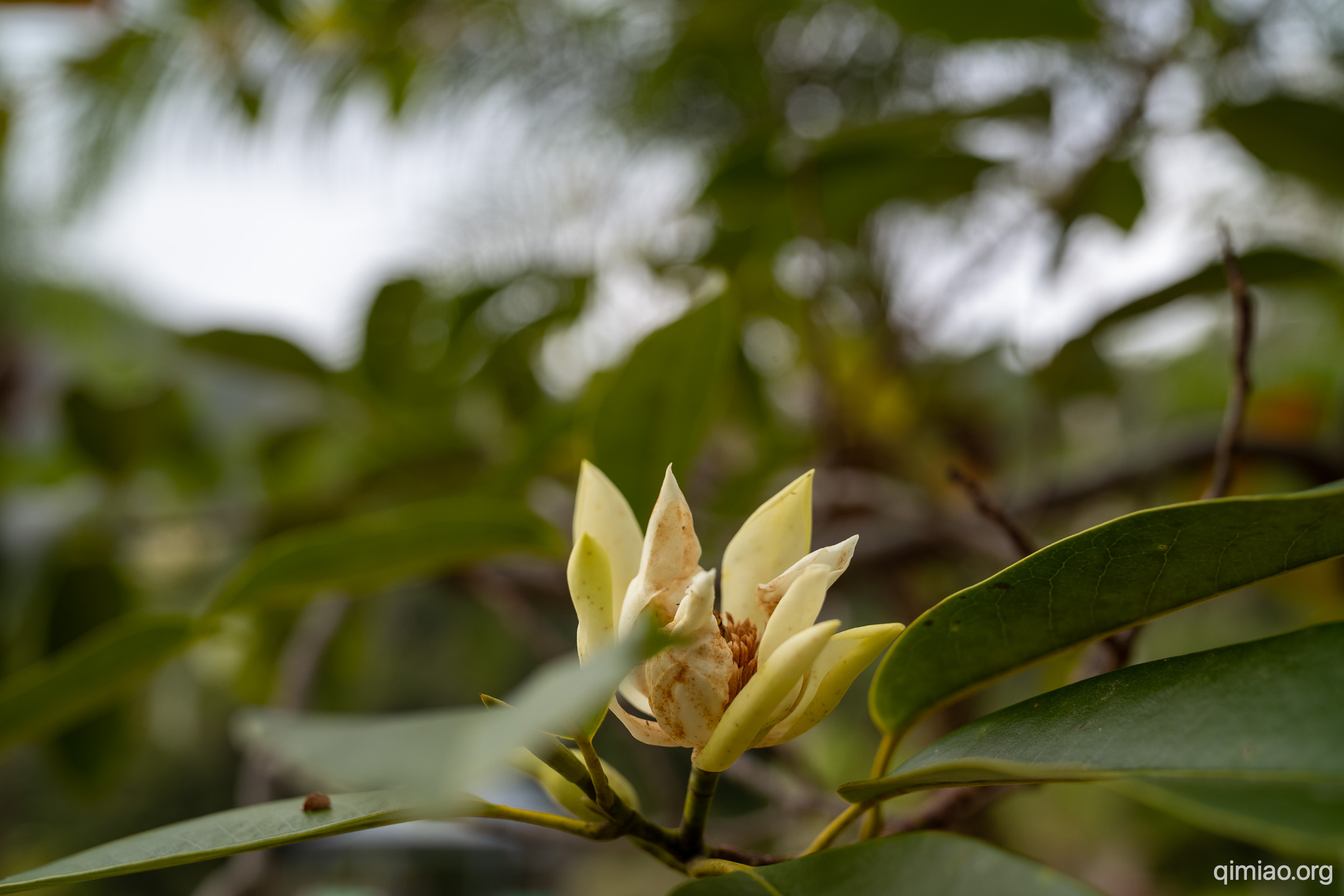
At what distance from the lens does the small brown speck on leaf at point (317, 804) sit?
195mm

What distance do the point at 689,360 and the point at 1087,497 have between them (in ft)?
1.48

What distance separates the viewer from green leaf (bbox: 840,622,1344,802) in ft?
0.47

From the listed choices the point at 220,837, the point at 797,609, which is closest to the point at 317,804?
the point at 220,837

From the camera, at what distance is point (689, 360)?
0.38m

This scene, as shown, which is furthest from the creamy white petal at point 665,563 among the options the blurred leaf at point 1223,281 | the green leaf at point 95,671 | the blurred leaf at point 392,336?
the blurred leaf at point 392,336

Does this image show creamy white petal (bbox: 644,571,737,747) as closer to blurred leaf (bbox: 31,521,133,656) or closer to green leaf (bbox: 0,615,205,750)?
green leaf (bbox: 0,615,205,750)

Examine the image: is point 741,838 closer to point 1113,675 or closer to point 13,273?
point 1113,675

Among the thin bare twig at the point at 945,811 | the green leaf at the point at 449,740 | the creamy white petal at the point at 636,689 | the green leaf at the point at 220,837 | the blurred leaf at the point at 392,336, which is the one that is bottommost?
the thin bare twig at the point at 945,811

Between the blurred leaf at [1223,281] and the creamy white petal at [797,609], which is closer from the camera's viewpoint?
the creamy white petal at [797,609]

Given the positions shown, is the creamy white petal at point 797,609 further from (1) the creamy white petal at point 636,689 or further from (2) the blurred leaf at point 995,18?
(2) the blurred leaf at point 995,18

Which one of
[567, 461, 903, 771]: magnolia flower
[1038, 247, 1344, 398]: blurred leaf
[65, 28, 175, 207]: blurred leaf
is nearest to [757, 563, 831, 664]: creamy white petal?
[567, 461, 903, 771]: magnolia flower

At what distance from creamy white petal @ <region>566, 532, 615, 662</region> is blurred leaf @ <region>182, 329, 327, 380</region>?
1.72 feet

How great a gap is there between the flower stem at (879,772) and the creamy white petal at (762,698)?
0.05 metres

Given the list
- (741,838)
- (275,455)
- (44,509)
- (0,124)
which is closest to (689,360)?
(741,838)
